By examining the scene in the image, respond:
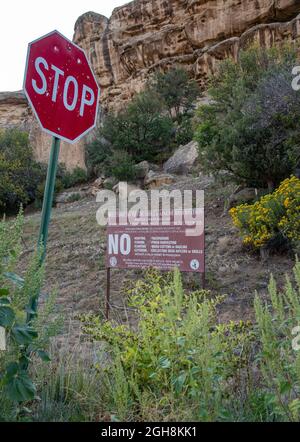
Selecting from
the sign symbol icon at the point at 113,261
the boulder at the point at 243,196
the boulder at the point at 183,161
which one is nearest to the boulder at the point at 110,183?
the boulder at the point at 183,161

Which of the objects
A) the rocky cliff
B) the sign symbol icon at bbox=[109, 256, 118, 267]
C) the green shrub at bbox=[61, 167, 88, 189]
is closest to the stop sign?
the sign symbol icon at bbox=[109, 256, 118, 267]

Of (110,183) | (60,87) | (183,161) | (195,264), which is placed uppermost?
(183,161)

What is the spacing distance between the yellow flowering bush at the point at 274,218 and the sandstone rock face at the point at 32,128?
680 inches

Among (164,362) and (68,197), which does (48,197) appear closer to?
(164,362)

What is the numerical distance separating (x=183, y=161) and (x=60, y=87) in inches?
532

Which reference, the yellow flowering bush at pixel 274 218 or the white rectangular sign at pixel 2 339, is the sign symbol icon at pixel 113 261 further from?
the white rectangular sign at pixel 2 339

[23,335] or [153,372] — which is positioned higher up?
[23,335]

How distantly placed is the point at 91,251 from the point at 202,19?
74.2 ft

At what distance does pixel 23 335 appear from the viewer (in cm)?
174

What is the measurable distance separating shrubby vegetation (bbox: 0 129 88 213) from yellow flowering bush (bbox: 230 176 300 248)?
41.1ft

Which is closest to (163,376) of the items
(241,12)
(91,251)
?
(91,251)

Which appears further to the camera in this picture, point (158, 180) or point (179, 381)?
point (158, 180)

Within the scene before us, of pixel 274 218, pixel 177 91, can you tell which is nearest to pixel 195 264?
pixel 274 218
